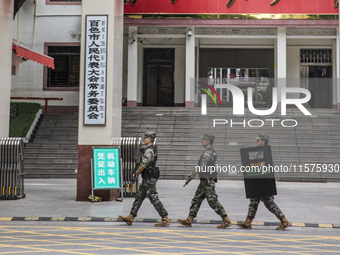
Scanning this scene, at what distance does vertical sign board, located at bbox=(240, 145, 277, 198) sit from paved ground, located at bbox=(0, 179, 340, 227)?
107 centimetres

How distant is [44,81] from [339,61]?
15402mm

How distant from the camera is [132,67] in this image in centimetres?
2847

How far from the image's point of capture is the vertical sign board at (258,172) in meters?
10.2

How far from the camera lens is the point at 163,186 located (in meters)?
18.0

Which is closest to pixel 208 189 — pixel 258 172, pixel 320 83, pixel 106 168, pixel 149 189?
pixel 258 172

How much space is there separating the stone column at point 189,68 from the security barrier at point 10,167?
14700 mm

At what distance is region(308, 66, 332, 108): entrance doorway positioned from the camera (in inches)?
1211

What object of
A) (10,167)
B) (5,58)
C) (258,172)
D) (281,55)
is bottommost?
(10,167)

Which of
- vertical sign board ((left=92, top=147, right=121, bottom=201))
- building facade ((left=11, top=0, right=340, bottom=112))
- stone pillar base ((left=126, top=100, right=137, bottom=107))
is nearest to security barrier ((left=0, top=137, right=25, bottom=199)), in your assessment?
vertical sign board ((left=92, top=147, right=121, bottom=201))

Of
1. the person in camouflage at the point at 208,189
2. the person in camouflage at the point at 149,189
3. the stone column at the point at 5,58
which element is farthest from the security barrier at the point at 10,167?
the person in camouflage at the point at 208,189

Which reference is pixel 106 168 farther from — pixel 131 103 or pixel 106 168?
pixel 131 103

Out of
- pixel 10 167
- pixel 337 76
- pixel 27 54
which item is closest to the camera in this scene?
pixel 10 167

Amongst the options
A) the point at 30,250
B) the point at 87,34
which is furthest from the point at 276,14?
the point at 30,250

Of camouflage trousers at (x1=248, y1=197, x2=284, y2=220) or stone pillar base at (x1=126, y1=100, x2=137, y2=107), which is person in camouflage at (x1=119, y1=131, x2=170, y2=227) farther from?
stone pillar base at (x1=126, y1=100, x2=137, y2=107)
